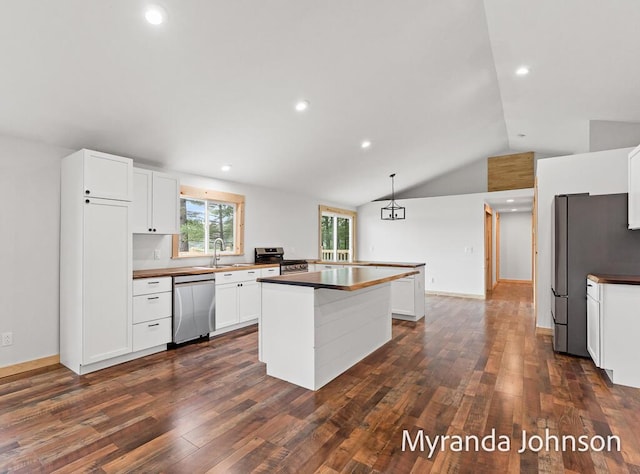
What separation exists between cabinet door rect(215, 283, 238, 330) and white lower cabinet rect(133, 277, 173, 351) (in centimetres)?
63

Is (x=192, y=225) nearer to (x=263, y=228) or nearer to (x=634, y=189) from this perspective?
(x=263, y=228)

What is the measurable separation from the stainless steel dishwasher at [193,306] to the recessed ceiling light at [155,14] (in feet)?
8.40

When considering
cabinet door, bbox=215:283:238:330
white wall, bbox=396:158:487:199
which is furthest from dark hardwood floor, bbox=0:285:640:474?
white wall, bbox=396:158:487:199

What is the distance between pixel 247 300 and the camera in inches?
183

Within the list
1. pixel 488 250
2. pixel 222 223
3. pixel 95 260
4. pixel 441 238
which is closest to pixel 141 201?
pixel 95 260

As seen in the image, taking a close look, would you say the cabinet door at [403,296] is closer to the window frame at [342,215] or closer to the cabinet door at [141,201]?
the window frame at [342,215]

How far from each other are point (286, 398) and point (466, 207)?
6376 millimetres

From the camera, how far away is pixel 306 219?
23.0ft

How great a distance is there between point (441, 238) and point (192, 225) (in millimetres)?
5601

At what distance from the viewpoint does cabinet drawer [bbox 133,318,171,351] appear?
11.3 feet

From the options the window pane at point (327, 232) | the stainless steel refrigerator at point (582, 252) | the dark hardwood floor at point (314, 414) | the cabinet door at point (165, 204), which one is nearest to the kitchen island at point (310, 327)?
the dark hardwood floor at point (314, 414)

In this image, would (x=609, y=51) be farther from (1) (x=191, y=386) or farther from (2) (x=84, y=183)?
(2) (x=84, y=183)

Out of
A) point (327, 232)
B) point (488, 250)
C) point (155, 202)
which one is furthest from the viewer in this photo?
point (327, 232)

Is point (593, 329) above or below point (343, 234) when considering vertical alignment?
below
